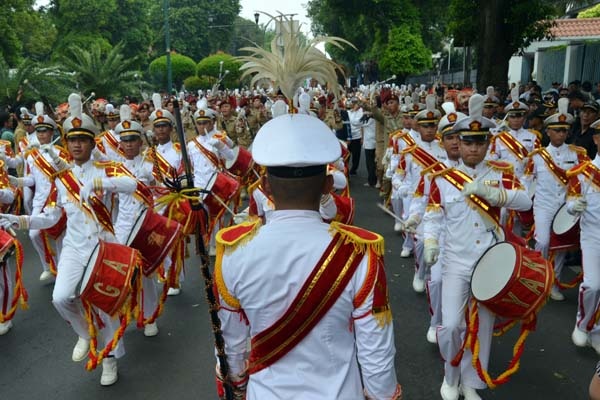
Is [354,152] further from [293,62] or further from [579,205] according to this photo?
[293,62]

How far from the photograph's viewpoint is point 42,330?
6273 millimetres

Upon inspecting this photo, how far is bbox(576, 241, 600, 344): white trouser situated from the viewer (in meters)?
5.18

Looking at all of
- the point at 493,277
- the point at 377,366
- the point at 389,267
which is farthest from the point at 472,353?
the point at 389,267

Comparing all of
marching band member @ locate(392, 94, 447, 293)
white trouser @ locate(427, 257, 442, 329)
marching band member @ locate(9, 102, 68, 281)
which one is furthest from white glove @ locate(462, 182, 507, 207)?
marching band member @ locate(9, 102, 68, 281)

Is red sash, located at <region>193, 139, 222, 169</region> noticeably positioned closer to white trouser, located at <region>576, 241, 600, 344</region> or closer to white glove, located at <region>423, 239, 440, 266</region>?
white glove, located at <region>423, 239, 440, 266</region>

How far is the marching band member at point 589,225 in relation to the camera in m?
5.16

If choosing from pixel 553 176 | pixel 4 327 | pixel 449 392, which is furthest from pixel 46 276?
pixel 553 176

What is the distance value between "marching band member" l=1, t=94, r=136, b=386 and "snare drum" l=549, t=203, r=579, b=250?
4.32 metres

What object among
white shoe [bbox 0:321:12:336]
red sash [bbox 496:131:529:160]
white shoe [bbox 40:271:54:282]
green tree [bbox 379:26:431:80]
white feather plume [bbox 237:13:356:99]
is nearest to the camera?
white feather plume [bbox 237:13:356:99]

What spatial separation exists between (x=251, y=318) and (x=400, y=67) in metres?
24.6

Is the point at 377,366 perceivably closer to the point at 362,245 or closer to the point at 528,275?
the point at 362,245

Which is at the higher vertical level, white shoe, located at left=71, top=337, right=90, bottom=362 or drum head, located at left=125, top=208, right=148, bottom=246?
drum head, located at left=125, top=208, right=148, bottom=246

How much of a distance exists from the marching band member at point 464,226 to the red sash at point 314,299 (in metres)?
2.09

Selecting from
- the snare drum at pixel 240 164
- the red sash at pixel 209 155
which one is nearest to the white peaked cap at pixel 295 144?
the red sash at pixel 209 155
